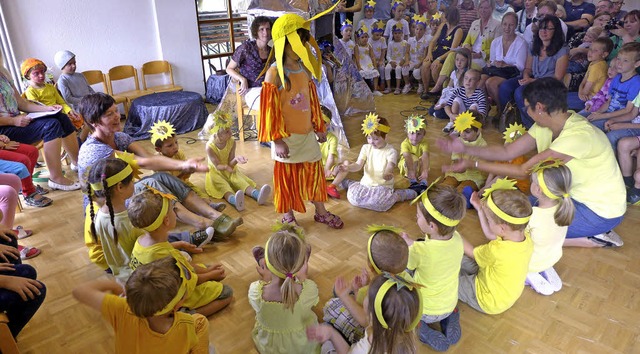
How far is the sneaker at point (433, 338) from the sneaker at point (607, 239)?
57.8 inches

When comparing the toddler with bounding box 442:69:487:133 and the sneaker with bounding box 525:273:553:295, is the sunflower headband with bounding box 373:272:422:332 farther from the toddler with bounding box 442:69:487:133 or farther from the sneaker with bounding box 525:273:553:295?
the toddler with bounding box 442:69:487:133

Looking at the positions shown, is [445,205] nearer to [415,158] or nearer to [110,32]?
[415,158]

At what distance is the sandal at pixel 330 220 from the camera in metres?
3.11

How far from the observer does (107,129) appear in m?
2.69

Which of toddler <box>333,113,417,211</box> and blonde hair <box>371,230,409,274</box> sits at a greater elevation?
blonde hair <box>371,230,409,274</box>

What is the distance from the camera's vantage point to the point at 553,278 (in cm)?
245

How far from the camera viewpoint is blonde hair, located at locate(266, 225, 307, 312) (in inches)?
70.6

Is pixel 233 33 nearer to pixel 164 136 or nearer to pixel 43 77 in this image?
pixel 43 77

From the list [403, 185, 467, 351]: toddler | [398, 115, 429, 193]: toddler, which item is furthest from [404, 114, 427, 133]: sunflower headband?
[403, 185, 467, 351]: toddler

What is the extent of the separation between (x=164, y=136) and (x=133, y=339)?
187cm

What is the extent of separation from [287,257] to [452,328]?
88cm

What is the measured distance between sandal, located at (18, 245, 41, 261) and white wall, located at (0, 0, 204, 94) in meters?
3.16

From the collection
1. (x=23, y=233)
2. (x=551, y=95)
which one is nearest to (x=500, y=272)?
(x=551, y=95)

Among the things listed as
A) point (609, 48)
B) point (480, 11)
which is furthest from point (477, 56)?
point (609, 48)
